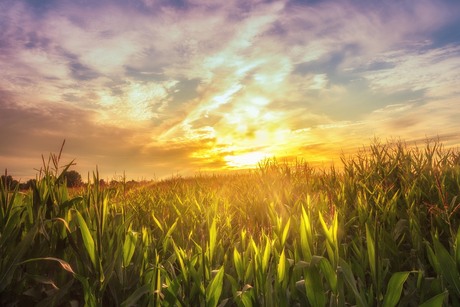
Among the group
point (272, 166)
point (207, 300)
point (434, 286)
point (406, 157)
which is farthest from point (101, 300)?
point (272, 166)

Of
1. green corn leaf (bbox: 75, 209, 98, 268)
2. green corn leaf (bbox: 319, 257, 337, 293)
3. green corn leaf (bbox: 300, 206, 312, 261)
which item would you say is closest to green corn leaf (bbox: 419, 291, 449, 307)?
green corn leaf (bbox: 319, 257, 337, 293)

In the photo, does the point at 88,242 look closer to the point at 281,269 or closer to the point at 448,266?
the point at 281,269

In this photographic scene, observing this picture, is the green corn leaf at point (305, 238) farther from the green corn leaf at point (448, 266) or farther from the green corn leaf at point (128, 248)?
the green corn leaf at point (128, 248)

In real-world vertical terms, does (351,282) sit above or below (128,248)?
below

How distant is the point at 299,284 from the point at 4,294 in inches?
67.5

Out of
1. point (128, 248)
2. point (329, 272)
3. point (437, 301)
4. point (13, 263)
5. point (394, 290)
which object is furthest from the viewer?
point (128, 248)

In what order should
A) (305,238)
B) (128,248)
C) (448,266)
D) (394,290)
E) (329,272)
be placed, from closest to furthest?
(394,290), (329,272), (448,266), (305,238), (128,248)

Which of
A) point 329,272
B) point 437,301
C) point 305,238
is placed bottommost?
point 437,301

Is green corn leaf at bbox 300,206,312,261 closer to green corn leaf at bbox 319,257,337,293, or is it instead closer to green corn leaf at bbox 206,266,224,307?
green corn leaf at bbox 319,257,337,293

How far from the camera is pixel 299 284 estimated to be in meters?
2.21

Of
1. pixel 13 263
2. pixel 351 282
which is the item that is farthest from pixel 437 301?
pixel 13 263

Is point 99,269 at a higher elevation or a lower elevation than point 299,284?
higher

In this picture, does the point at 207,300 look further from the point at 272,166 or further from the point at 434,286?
the point at 272,166

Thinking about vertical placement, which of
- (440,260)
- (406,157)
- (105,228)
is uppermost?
(406,157)
